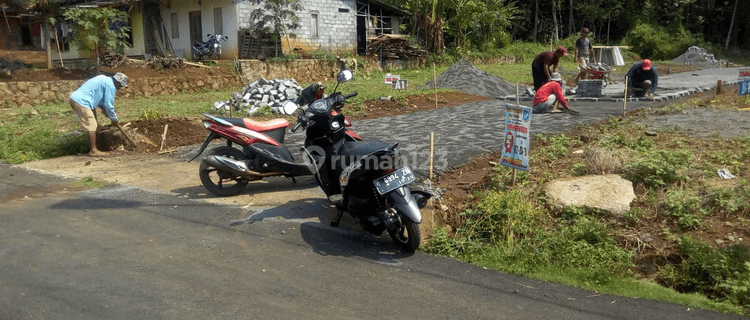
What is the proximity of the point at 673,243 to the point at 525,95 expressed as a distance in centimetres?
1198

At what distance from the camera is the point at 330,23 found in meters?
28.9

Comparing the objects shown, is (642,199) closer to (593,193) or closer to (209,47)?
(593,193)

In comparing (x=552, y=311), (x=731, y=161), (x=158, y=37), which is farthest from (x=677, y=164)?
(x=158, y=37)

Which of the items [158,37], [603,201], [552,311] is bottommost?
[552,311]

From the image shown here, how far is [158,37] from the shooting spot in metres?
28.0

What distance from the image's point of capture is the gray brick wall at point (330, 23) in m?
27.7

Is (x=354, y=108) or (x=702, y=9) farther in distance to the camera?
(x=702, y=9)

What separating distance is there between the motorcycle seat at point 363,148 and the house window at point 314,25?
22596 millimetres

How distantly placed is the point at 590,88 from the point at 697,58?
21.8 meters

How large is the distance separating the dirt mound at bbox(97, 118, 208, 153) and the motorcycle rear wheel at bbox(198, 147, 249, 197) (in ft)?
10.9

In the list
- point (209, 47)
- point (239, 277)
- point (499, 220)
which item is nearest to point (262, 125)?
point (239, 277)

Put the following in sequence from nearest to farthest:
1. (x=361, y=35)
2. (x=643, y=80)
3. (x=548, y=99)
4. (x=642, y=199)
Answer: (x=642, y=199), (x=548, y=99), (x=643, y=80), (x=361, y=35)

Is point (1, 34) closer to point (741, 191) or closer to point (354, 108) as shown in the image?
point (354, 108)

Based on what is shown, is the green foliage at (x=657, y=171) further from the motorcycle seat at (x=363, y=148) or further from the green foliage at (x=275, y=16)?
the green foliage at (x=275, y=16)
